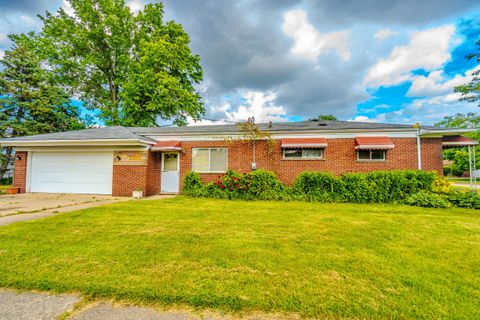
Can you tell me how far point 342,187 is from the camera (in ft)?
28.9

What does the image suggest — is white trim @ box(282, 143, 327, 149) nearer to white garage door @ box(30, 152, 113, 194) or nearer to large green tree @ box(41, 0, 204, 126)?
white garage door @ box(30, 152, 113, 194)

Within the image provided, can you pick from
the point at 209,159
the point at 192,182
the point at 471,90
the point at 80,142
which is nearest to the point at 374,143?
the point at 209,159

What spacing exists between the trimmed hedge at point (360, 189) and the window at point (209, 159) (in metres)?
1.58

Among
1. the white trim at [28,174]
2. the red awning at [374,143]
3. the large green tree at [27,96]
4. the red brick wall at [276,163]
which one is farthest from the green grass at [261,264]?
the large green tree at [27,96]

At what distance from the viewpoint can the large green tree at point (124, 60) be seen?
18.9 meters

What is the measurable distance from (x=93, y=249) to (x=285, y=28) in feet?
44.5

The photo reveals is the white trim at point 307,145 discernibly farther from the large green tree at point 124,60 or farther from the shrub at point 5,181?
→ the shrub at point 5,181

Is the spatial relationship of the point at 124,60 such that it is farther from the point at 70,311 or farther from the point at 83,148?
the point at 70,311

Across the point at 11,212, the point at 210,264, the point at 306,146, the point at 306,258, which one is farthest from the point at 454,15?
the point at 11,212

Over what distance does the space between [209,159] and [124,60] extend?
16331 mm

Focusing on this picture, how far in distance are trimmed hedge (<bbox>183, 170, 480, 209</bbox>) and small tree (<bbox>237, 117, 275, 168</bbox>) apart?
168cm

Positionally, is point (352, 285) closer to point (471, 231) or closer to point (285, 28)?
point (471, 231)

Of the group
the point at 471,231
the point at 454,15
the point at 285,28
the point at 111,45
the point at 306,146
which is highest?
the point at 111,45

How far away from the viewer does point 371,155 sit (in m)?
10.1
